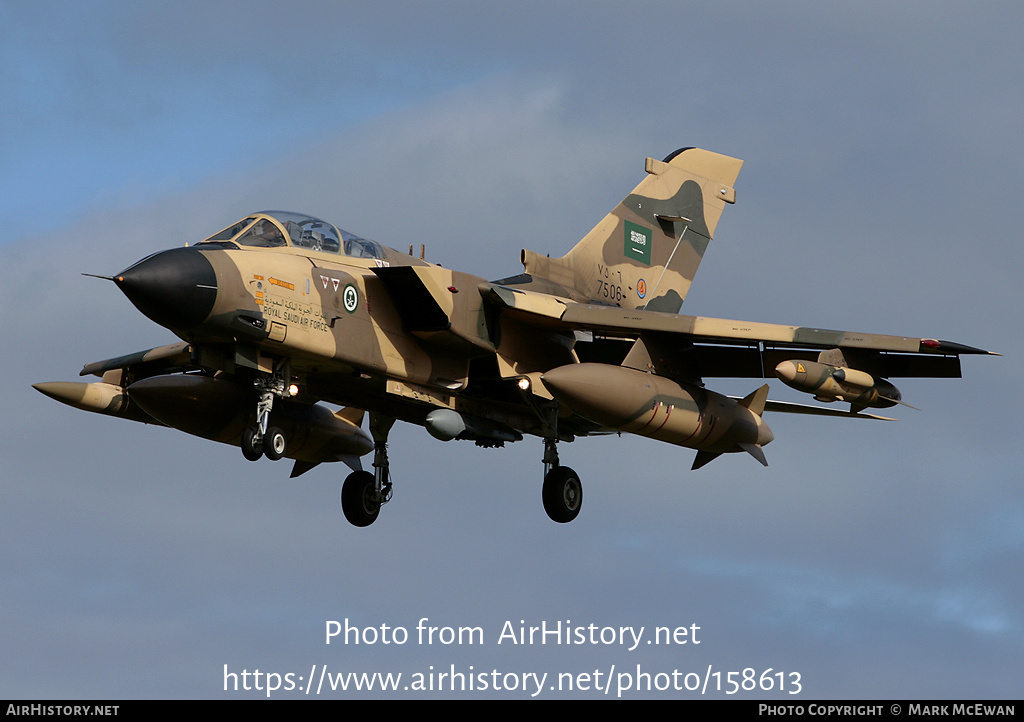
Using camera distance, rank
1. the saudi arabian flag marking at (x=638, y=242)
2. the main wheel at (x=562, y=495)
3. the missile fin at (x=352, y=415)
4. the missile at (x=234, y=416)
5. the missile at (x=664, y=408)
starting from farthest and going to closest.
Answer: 1. the saudi arabian flag marking at (x=638, y=242)
2. the missile fin at (x=352, y=415)
3. the main wheel at (x=562, y=495)
4. the missile at (x=234, y=416)
5. the missile at (x=664, y=408)

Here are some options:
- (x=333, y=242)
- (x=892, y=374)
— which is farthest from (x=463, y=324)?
(x=892, y=374)

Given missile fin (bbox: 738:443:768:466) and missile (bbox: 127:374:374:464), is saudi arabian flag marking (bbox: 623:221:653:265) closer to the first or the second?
missile fin (bbox: 738:443:768:466)

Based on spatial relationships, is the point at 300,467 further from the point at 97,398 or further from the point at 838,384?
the point at 838,384

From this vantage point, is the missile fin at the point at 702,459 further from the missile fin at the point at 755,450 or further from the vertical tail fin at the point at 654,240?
the vertical tail fin at the point at 654,240

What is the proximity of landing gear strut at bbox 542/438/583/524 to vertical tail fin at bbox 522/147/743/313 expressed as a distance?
9.31 ft

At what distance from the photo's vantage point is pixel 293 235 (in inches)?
814

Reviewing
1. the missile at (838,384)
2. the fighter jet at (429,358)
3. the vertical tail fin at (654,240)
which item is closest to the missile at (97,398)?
the fighter jet at (429,358)

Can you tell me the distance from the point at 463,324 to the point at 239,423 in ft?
14.8

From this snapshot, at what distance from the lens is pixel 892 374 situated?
72.4 feet

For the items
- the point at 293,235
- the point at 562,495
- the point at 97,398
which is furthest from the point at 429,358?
the point at 97,398

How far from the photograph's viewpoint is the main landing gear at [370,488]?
2422cm

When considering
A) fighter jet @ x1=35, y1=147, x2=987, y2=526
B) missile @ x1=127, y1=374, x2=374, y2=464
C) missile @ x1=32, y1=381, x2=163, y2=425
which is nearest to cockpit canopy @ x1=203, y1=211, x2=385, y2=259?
fighter jet @ x1=35, y1=147, x2=987, y2=526

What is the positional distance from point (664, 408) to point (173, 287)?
7.43 metres

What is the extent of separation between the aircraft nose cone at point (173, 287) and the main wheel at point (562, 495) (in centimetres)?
681
